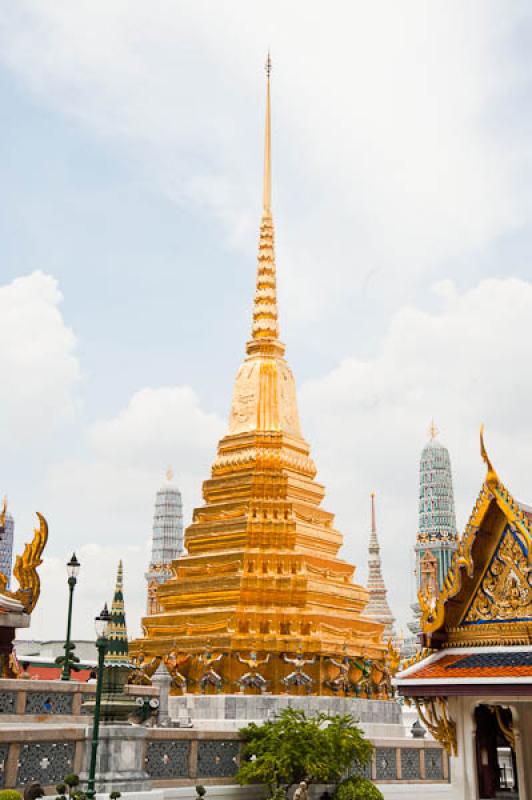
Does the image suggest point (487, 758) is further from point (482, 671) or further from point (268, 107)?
point (268, 107)

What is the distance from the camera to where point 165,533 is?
6619 cm

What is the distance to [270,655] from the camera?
2689cm

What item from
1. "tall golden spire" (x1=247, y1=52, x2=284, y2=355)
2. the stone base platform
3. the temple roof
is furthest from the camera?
"tall golden spire" (x1=247, y1=52, x2=284, y2=355)

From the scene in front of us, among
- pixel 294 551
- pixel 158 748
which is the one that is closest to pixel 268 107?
pixel 294 551

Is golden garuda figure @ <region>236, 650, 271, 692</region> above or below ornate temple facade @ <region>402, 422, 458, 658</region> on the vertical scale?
below

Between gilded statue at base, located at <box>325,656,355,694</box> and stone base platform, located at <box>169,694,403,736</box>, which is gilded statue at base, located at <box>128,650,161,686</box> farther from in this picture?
gilded statue at base, located at <box>325,656,355,694</box>

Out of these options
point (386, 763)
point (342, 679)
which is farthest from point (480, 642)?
point (342, 679)

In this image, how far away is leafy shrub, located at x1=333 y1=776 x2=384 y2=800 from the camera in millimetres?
17166

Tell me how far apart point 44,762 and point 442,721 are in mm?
6292

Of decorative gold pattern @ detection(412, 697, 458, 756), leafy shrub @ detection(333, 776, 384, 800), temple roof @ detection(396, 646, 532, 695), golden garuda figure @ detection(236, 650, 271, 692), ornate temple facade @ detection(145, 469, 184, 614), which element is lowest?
leafy shrub @ detection(333, 776, 384, 800)

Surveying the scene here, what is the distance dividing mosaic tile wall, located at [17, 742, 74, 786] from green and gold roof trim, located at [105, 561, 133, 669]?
1.31 m

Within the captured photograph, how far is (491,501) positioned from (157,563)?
58.4m

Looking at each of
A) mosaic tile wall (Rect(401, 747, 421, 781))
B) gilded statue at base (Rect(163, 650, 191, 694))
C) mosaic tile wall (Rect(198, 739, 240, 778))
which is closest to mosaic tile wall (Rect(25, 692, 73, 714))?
mosaic tile wall (Rect(198, 739, 240, 778))

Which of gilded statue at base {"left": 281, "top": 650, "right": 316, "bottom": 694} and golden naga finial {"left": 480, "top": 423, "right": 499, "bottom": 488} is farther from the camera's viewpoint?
gilded statue at base {"left": 281, "top": 650, "right": 316, "bottom": 694}
